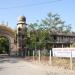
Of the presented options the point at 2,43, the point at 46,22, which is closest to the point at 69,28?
the point at 46,22

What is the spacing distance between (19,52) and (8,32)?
5.13 m

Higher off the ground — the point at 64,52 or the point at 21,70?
the point at 64,52

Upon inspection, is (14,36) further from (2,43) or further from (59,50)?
(59,50)

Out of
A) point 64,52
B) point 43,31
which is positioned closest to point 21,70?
point 64,52

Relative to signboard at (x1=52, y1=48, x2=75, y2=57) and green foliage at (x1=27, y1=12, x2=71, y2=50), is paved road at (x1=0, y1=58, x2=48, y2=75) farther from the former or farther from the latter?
green foliage at (x1=27, y1=12, x2=71, y2=50)

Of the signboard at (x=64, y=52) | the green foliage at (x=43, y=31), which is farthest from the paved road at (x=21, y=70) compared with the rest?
the green foliage at (x=43, y=31)

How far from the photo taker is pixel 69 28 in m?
65.6

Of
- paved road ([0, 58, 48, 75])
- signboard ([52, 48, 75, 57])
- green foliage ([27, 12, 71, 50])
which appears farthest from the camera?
green foliage ([27, 12, 71, 50])

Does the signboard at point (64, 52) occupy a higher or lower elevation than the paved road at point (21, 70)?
higher

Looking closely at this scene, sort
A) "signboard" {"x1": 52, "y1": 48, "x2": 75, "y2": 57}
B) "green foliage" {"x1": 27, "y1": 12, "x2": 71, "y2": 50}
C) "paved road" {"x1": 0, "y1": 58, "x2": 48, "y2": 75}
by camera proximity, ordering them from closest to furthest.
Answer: "paved road" {"x1": 0, "y1": 58, "x2": 48, "y2": 75} → "signboard" {"x1": 52, "y1": 48, "x2": 75, "y2": 57} → "green foliage" {"x1": 27, "y1": 12, "x2": 71, "y2": 50}

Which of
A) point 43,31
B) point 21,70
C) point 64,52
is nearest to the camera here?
point 21,70

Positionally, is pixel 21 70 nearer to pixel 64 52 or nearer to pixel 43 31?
pixel 64 52

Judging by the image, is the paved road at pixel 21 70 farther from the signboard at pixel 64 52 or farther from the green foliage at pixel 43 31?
the green foliage at pixel 43 31

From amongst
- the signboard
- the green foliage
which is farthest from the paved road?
the green foliage
